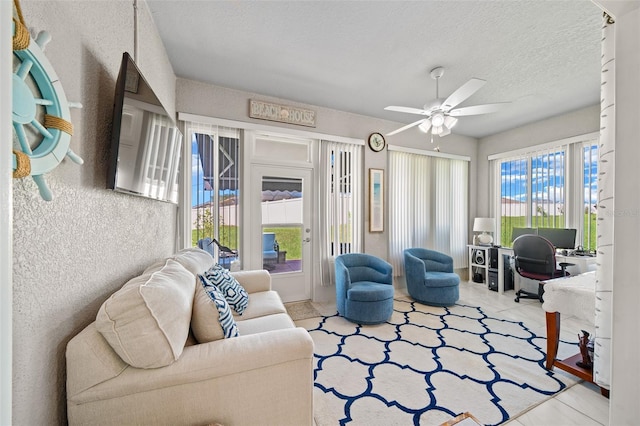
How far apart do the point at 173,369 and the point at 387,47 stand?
2675 mm

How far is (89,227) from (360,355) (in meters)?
2.09

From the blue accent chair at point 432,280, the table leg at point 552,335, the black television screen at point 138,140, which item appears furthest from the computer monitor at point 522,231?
the black television screen at point 138,140

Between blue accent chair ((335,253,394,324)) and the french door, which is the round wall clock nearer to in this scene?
the french door

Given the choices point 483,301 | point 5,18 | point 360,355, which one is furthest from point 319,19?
point 483,301

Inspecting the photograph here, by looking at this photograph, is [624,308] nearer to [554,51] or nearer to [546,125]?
[554,51]

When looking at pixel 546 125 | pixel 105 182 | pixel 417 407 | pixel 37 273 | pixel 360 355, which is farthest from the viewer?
pixel 546 125

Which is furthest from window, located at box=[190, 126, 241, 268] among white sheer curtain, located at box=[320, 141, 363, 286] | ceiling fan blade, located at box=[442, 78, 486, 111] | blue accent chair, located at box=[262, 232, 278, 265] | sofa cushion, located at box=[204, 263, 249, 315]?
ceiling fan blade, located at box=[442, 78, 486, 111]

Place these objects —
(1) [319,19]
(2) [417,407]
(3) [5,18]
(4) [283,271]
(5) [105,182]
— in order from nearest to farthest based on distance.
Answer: (3) [5,18]
(5) [105,182]
(2) [417,407]
(1) [319,19]
(4) [283,271]

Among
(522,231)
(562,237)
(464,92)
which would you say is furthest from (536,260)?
(464,92)

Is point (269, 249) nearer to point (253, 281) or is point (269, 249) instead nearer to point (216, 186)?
point (253, 281)

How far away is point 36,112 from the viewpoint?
80 centimetres

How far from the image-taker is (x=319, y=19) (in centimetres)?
189

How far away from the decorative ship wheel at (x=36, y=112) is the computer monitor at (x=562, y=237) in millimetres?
5174

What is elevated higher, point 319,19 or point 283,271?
point 319,19
